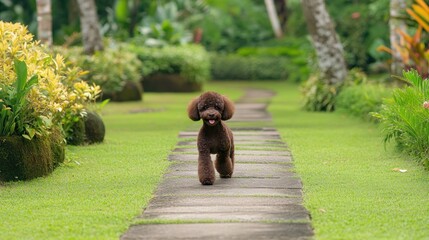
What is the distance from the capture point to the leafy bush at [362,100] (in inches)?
623

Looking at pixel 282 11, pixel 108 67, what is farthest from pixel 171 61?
pixel 282 11

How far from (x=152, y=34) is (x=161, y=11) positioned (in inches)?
56.8

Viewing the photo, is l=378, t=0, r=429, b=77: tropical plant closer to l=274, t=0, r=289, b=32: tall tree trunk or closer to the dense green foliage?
the dense green foliage

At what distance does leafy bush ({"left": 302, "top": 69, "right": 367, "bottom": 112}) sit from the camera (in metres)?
19.4

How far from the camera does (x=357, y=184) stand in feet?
31.1

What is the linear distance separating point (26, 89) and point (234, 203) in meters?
2.52

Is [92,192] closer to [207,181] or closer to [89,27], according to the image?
[207,181]

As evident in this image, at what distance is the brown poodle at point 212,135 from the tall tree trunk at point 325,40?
960 cm

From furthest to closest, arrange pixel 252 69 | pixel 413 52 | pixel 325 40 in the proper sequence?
pixel 252 69 < pixel 325 40 < pixel 413 52

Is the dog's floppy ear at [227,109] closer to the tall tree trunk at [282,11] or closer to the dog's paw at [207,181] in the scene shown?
the dog's paw at [207,181]

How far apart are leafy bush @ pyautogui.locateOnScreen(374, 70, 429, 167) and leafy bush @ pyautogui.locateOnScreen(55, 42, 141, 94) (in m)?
9.89

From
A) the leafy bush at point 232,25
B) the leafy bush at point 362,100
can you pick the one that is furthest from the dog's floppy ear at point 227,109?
the leafy bush at point 232,25

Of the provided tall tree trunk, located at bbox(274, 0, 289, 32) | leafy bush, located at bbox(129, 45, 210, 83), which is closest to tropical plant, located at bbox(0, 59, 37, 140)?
leafy bush, located at bbox(129, 45, 210, 83)

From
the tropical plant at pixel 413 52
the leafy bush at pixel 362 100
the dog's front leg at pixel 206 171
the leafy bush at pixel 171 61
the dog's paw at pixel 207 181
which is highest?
the dog's front leg at pixel 206 171
